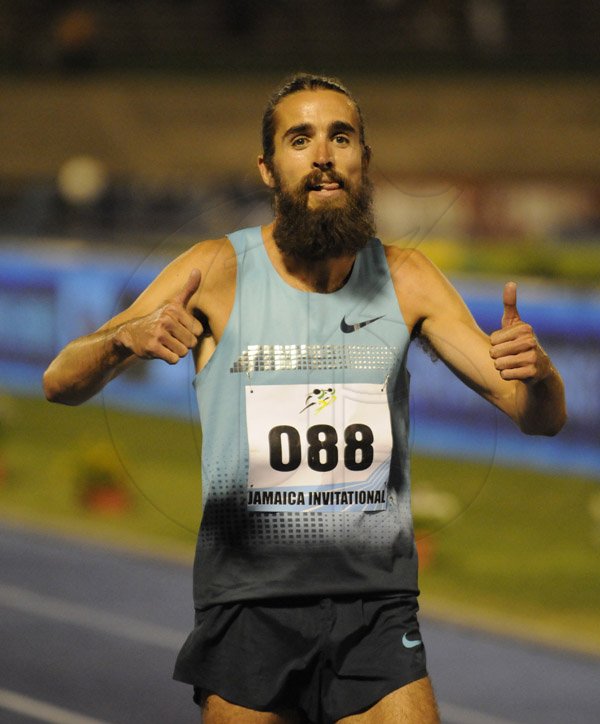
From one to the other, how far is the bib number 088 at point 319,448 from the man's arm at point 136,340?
1.11 feet

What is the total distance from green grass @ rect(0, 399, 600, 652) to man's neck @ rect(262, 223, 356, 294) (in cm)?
260

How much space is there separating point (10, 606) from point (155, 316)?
18.4ft

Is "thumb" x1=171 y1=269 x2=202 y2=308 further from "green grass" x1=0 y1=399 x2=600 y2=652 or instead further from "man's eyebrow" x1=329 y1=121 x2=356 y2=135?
"green grass" x1=0 y1=399 x2=600 y2=652

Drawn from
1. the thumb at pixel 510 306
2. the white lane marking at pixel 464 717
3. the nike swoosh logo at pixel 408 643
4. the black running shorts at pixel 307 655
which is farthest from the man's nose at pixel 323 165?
the white lane marking at pixel 464 717

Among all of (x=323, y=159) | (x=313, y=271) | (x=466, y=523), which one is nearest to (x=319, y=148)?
(x=323, y=159)

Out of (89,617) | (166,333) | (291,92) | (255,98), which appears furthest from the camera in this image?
(255,98)

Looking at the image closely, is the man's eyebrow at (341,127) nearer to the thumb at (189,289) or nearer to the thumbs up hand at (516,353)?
the thumb at (189,289)

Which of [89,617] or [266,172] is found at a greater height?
[266,172]

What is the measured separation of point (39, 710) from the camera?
631 centimetres

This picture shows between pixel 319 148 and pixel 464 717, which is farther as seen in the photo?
pixel 464 717

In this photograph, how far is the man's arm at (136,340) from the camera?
2.92m

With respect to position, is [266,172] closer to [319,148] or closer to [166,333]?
[319,148]

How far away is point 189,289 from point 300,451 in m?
0.43

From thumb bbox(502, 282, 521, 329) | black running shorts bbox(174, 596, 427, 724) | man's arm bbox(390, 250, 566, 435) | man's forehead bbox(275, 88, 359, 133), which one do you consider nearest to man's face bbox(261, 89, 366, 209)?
man's forehead bbox(275, 88, 359, 133)
